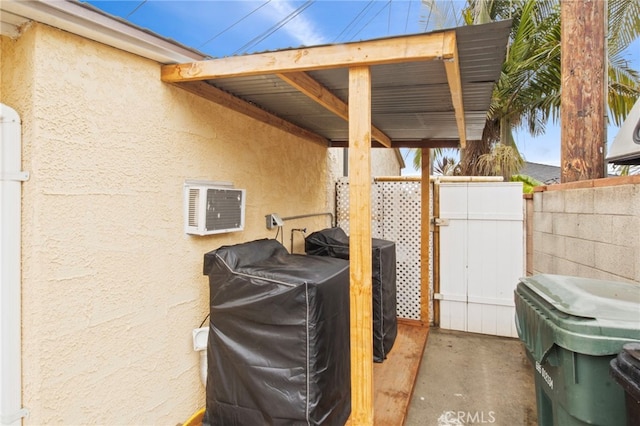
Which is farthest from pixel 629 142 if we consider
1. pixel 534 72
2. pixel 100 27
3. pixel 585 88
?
pixel 534 72

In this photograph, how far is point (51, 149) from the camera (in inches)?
78.5

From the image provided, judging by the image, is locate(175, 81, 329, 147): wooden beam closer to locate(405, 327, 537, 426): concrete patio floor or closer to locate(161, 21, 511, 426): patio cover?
locate(161, 21, 511, 426): patio cover

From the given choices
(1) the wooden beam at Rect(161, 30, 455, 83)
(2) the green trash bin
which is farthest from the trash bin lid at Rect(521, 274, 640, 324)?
(1) the wooden beam at Rect(161, 30, 455, 83)

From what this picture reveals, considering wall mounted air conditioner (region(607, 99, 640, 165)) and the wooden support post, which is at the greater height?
wall mounted air conditioner (region(607, 99, 640, 165))

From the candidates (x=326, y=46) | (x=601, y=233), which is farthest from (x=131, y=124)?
(x=601, y=233)

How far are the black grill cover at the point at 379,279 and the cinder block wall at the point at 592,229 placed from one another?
191 centimetres

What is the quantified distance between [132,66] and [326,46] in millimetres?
1349

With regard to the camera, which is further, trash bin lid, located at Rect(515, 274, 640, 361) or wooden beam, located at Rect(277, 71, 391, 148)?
wooden beam, located at Rect(277, 71, 391, 148)

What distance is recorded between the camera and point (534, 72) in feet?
29.7

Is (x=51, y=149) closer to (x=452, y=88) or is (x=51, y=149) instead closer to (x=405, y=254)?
(x=452, y=88)

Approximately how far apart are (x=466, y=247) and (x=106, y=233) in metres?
5.02

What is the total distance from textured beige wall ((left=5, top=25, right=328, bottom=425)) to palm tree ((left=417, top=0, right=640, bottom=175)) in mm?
7616

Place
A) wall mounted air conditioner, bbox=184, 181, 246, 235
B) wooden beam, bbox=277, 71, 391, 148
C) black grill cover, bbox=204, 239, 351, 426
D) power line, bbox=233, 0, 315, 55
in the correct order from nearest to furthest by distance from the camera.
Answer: black grill cover, bbox=204, 239, 351, 426, wooden beam, bbox=277, 71, 391, 148, wall mounted air conditioner, bbox=184, 181, 246, 235, power line, bbox=233, 0, 315, 55

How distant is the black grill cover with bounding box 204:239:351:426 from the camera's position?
8.11 ft
